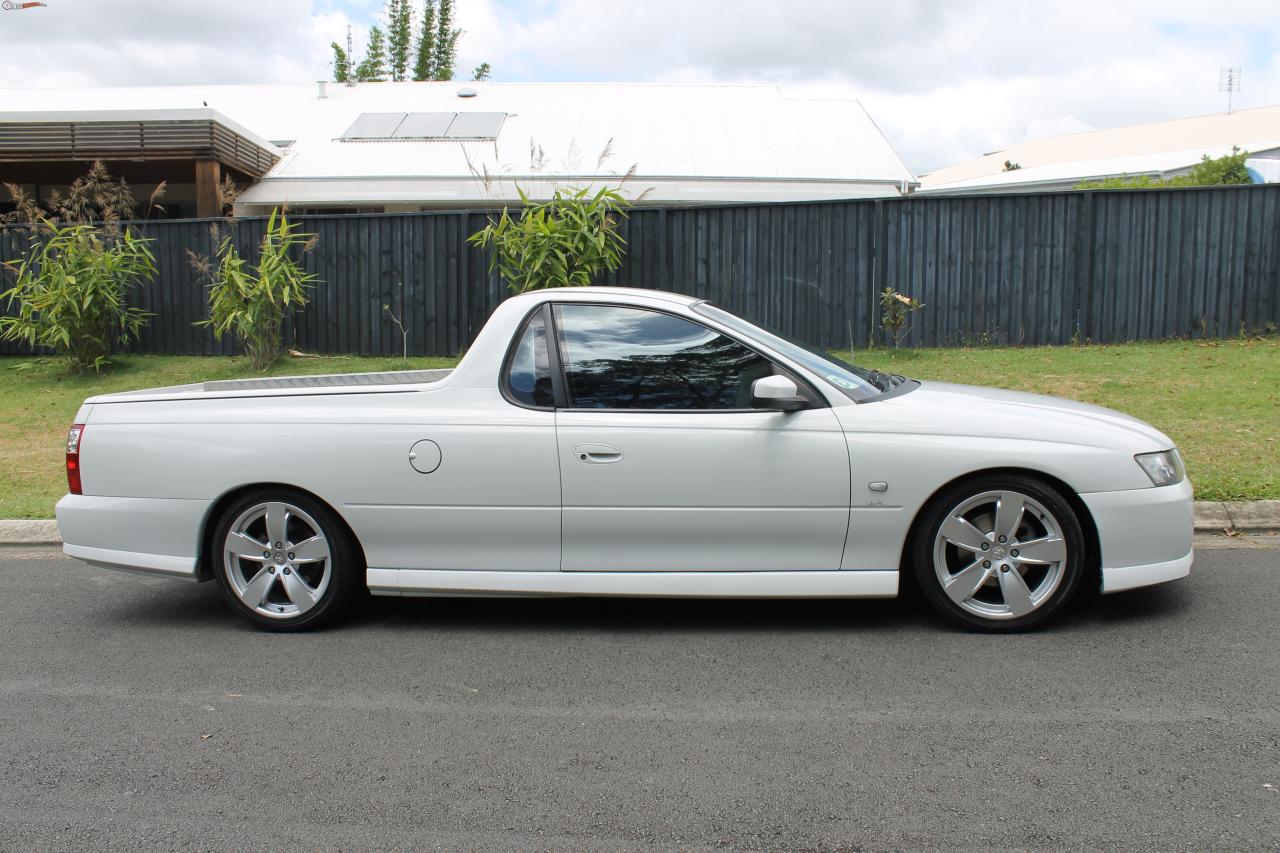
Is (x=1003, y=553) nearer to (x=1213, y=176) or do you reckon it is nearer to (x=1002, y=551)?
(x=1002, y=551)

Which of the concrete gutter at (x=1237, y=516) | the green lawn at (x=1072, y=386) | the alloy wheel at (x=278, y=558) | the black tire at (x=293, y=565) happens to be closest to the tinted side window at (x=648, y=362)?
→ the black tire at (x=293, y=565)

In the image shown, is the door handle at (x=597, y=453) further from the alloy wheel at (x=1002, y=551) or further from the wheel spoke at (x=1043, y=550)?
the wheel spoke at (x=1043, y=550)

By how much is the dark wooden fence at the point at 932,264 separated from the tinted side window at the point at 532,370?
8.00 metres

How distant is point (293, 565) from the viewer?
4.99m

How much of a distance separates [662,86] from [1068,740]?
22029 mm

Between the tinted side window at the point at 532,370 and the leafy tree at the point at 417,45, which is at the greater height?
the leafy tree at the point at 417,45

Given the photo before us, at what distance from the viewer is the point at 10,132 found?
16953 mm

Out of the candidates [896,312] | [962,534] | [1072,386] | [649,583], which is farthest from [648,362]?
[896,312]

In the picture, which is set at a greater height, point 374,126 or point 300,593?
point 374,126

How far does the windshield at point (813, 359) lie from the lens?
486cm

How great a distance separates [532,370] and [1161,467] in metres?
2.84

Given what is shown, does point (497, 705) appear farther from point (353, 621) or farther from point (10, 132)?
point (10, 132)

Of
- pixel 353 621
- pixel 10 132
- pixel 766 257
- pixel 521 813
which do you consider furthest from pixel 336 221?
pixel 521 813

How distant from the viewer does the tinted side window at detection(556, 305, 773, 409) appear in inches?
189
